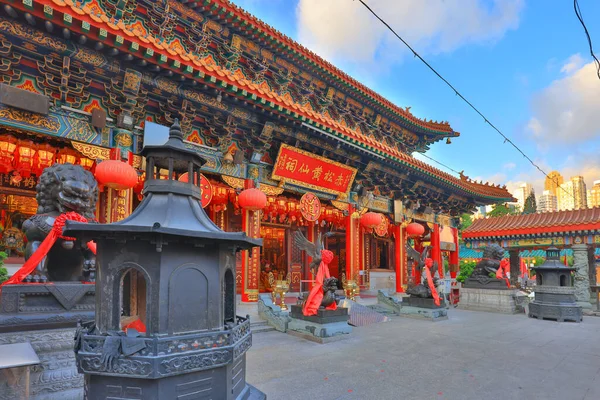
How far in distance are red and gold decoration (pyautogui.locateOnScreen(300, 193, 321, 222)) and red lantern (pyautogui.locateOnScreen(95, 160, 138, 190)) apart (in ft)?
15.7

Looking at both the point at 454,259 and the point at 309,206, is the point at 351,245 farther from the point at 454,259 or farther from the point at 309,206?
the point at 454,259

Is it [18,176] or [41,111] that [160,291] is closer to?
[41,111]

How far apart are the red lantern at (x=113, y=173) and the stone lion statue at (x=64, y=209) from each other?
5.72 ft

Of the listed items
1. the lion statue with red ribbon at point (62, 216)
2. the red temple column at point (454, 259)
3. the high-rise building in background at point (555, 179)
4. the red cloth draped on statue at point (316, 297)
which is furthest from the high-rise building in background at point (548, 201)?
the lion statue with red ribbon at point (62, 216)

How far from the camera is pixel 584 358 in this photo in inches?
226

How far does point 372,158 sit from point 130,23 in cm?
741

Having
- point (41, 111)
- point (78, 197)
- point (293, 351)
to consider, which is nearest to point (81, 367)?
point (78, 197)

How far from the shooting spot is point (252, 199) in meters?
8.38

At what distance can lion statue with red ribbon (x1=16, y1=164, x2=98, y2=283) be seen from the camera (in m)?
A: 3.92

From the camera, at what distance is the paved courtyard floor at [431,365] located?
4.09 meters

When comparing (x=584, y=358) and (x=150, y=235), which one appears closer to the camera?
(x=150, y=235)

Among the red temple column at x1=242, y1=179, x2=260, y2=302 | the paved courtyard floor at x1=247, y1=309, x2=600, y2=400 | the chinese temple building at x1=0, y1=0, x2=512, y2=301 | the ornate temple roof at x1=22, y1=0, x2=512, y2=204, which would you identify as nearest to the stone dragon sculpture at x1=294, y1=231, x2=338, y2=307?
the paved courtyard floor at x1=247, y1=309, x2=600, y2=400

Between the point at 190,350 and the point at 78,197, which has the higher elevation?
the point at 78,197

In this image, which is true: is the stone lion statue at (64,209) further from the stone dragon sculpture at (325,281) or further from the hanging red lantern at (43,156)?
the stone dragon sculpture at (325,281)
